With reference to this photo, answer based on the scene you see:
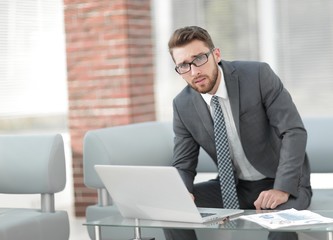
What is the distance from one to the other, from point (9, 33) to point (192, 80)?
388 centimetres

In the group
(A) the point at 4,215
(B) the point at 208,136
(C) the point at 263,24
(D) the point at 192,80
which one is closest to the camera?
(D) the point at 192,80

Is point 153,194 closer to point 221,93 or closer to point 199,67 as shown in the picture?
point 199,67

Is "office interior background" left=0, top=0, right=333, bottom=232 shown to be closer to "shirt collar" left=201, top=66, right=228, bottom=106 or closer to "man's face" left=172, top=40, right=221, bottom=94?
"shirt collar" left=201, top=66, right=228, bottom=106

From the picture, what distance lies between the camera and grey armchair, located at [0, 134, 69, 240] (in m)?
4.61

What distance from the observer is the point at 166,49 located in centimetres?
732

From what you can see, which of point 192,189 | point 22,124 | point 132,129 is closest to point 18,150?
point 132,129

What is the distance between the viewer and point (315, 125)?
488 centimetres

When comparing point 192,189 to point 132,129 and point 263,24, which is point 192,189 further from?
point 263,24

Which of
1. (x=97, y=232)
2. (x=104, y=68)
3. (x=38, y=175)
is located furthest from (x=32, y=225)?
(x=104, y=68)

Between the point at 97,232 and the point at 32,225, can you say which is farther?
the point at 32,225

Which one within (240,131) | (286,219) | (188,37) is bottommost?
(286,219)

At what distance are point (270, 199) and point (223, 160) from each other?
0.49 metres

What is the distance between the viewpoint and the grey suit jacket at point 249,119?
4117 mm

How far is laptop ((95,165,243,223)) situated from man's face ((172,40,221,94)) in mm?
738
